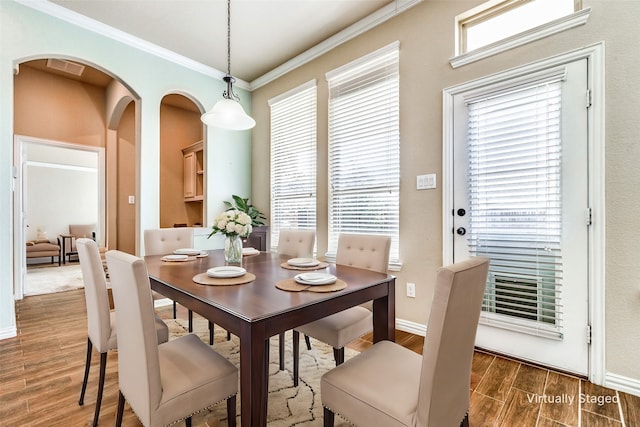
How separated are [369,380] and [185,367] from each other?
75 cm

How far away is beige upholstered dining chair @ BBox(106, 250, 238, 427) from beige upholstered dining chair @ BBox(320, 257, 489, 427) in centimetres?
46

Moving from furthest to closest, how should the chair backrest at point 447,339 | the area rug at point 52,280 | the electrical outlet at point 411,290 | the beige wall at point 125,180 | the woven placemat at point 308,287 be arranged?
the beige wall at point 125,180, the area rug at point 52,280, the electrical outlet at point 411,290, the woven placemat at point 308,287, the chair backrest at point 447,339

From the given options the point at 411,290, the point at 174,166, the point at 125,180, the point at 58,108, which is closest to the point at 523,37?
the point at 411,290

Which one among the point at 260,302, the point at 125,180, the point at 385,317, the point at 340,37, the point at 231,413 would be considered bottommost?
the point at 231,413

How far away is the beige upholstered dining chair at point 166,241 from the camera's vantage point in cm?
266

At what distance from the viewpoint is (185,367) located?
120 cm

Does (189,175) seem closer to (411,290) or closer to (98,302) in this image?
(98,302)

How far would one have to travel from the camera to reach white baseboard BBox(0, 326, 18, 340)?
257 centimetres

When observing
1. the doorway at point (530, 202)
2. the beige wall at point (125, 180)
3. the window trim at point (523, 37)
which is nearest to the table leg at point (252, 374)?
the doorway at point (530, 202)

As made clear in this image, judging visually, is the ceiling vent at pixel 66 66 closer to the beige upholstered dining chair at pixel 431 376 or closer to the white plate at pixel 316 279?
the white plate at pixel 316 279

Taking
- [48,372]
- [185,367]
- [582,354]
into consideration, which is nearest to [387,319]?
[185,367]

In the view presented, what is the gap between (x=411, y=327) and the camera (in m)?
2.71

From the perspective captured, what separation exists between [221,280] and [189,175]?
4.35m

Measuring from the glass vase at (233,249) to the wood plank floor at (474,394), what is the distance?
99 cm
